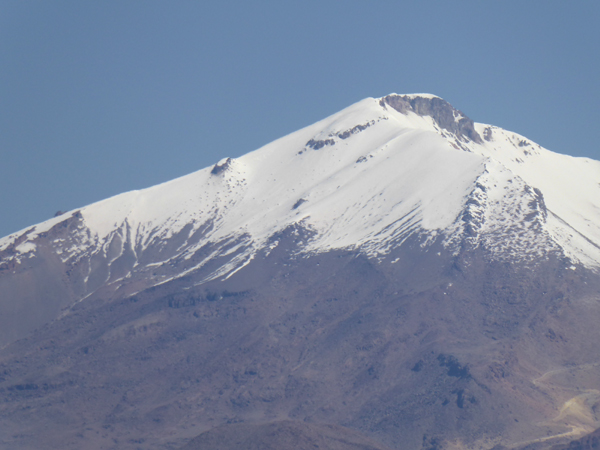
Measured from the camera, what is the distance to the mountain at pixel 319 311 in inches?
4397

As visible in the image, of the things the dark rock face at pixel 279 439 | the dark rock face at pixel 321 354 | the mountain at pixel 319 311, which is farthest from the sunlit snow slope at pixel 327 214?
the dark rock face at pixel 279 439

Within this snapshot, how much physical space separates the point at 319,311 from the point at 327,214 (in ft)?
94.3

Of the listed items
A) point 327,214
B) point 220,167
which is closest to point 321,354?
point 327,214

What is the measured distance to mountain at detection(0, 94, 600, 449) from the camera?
366 ft

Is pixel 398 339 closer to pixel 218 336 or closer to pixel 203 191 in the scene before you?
pixel 218 336

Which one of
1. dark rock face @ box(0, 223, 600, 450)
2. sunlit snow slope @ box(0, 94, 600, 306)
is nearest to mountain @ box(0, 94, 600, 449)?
dark rock face @ box(0, 223, 600, 450)

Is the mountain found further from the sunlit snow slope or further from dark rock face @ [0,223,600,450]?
the sunlit snow slope

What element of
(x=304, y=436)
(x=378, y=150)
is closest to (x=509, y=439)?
(x=304, y=436)

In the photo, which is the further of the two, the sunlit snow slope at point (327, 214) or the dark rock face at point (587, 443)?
the sunlit snow slope at point (327, 214)

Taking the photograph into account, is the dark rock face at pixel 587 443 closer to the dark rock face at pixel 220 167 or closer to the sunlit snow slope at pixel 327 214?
the sunlit snow slope at pixel 327 214

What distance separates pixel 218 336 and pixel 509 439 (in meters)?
47.7

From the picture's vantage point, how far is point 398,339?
12594 cm

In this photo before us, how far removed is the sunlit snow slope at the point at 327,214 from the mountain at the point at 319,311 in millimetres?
443

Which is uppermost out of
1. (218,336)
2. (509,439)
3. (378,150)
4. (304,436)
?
(378,150)
